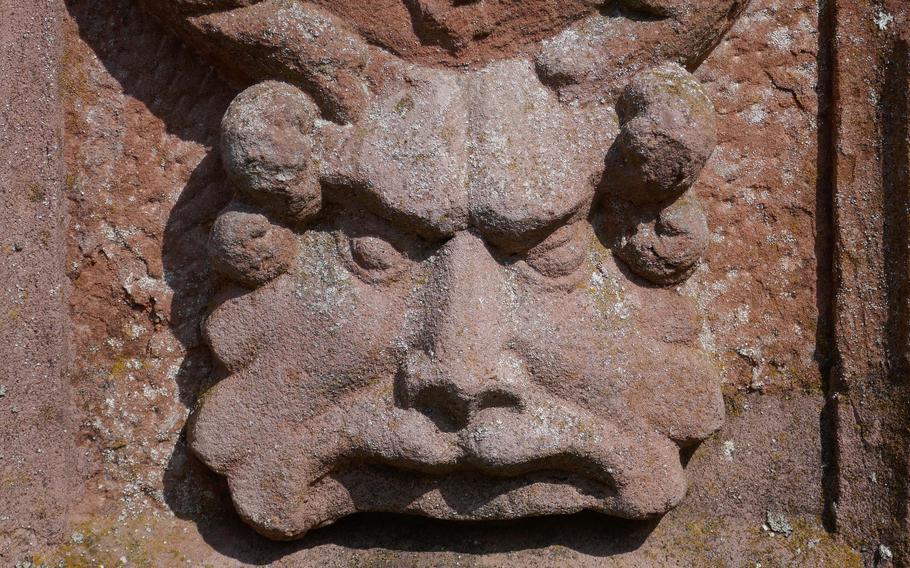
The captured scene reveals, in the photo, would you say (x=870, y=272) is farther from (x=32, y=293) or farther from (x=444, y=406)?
(x=32, y=293)

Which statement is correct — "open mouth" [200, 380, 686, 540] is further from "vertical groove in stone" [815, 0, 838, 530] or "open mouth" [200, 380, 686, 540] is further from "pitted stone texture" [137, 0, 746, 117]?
"pitted stone texture" [137, 0, 746, 117]

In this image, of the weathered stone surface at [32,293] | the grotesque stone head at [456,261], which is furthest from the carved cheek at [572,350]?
the weathered stone surface at [32,293]

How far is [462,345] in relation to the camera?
5.19ft

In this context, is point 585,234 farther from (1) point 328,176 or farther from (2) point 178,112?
(2) point 178,112

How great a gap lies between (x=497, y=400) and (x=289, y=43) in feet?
2.42

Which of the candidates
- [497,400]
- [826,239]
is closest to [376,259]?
[497,400]

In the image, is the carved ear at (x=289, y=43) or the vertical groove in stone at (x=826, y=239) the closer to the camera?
the carved ear at (x=289, y=43)

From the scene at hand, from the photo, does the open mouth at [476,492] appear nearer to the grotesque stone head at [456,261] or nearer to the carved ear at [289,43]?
the grotesque stone head at [456,261]

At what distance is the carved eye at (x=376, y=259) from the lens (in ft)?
5.48

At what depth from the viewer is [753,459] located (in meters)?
1.86

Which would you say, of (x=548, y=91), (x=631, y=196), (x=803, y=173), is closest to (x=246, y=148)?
(x=548, y=91)

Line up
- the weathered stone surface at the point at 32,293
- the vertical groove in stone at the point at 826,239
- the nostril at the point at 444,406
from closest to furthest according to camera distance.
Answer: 1. the nostril at the point at 444,406
2. the weathered stone surface at the point at 32,293
3. the vertical groove in stone at the point at 826,239

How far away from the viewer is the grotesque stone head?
5.28ft

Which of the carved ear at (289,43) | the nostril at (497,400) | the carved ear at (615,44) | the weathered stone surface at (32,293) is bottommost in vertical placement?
the weathered stone surface at (32,293)
